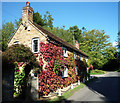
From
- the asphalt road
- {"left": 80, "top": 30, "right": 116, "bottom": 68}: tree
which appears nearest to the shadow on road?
the asphalt road

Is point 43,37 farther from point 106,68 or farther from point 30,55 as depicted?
point 106,68

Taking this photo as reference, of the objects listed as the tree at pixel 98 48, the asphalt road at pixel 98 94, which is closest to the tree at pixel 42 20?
the tree at pixel 98 48

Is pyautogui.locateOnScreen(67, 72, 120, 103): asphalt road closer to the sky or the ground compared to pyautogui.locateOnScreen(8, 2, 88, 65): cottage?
closer to the ground

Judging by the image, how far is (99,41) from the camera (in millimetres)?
42438

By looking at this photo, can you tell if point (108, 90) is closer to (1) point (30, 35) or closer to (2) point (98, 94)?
(2) point (98, 94)

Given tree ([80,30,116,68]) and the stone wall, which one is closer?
the stone wall

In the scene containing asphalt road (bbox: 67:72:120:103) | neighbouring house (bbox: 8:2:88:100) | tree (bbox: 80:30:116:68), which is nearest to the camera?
asphalt road (bbox: 67:72:120:103)

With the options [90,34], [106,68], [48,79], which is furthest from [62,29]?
[48,79]

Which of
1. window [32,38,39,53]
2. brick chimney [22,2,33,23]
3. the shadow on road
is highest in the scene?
brick chimney [22,2,33,23]

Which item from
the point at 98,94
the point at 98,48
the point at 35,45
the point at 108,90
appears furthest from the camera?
the point at 98,48

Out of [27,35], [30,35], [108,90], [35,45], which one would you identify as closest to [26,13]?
[27,35]

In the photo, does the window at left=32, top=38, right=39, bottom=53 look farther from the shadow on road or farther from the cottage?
the shadow on road

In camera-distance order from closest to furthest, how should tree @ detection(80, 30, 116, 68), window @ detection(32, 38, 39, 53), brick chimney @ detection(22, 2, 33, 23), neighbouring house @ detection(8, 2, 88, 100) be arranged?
neighbouring house @ detection(8, 2, 88, 100), window @ detection(32, 38, 39, 53), brick chimney @ detection(22, 2, 33, 23), tree @ detection(80, 30, 116, 68)

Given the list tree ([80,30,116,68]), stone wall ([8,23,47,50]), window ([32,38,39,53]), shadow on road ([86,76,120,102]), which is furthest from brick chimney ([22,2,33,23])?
tree ([80,30,116,68])
